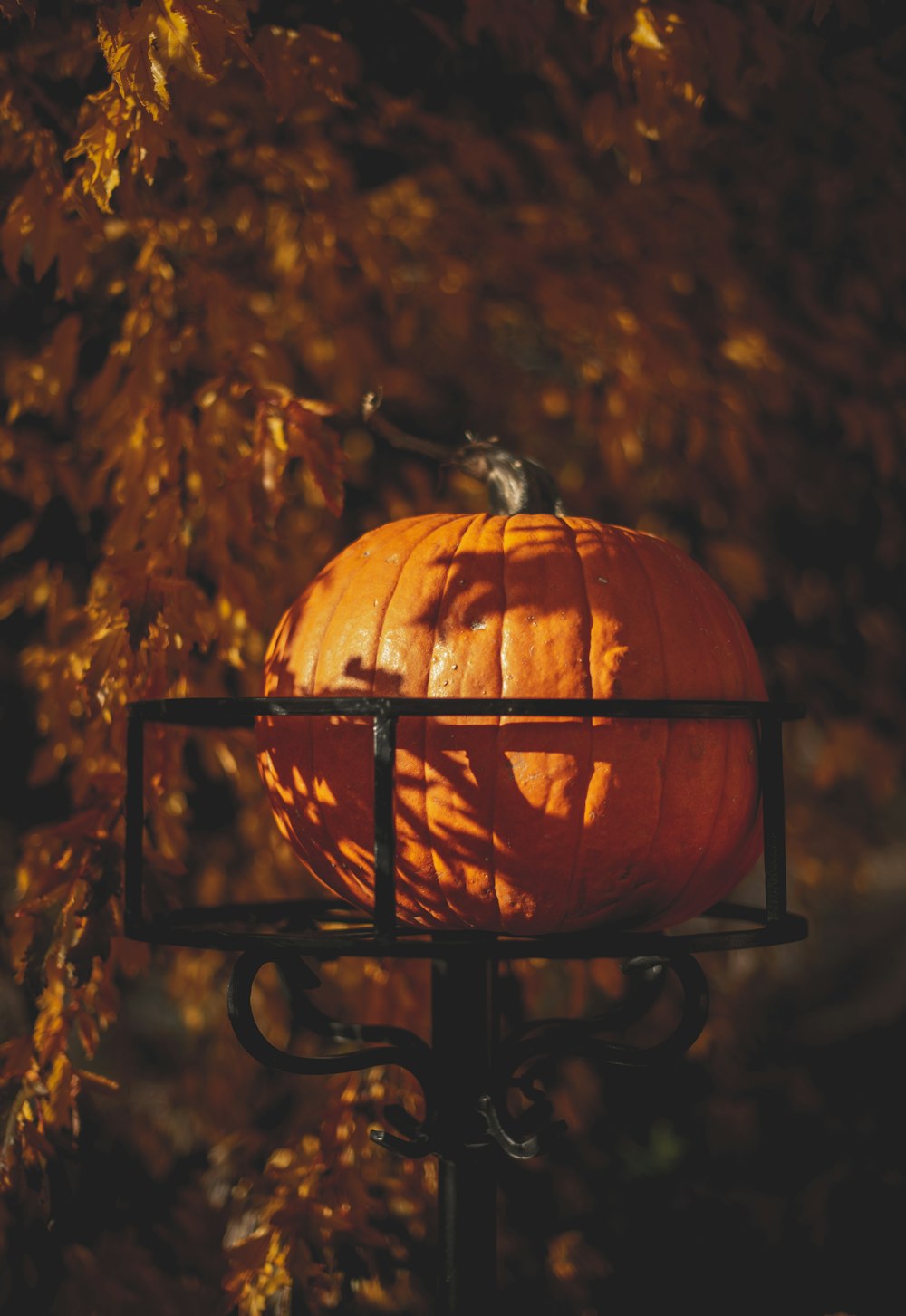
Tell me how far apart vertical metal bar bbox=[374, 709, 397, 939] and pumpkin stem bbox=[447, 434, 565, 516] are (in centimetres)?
45

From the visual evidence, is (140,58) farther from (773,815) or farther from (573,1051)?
(573,1051)

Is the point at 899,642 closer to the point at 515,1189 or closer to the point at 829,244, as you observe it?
the point at 829,244

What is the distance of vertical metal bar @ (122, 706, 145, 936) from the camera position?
1.40 meters

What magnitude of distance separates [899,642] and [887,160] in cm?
114

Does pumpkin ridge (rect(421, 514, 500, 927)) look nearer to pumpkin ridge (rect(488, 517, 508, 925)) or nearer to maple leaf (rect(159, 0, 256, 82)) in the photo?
pumpkin ridge (rect(488, 517, 508, 925))

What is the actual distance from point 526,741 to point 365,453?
5.99ft

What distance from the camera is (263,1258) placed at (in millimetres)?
1729

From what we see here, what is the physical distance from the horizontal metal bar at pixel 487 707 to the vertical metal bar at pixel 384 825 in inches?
1.0

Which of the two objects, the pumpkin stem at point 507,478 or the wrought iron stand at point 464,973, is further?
the pumpkin stem at point 507,478

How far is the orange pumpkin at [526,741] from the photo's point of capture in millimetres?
1281

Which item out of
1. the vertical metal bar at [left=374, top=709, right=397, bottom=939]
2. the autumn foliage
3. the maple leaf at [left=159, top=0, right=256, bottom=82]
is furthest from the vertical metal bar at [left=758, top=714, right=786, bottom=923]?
the maple leaf at [left=159, top=0, right=256, bottom=82]

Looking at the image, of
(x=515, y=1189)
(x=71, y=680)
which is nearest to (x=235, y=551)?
(x=71, y=680)

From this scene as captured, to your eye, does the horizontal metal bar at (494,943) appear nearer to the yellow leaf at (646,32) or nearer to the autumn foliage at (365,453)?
the autumn foliage at (365,453)

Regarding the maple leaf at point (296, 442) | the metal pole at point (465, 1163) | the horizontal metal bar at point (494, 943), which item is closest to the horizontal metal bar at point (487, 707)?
the horizontal metal bar at point (494, 943)
